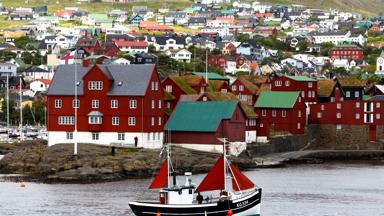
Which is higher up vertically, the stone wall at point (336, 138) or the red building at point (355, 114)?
the red building at point (355, 114)

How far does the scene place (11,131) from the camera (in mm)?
106438

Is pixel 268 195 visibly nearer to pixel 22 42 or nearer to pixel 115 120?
pixel 115 120

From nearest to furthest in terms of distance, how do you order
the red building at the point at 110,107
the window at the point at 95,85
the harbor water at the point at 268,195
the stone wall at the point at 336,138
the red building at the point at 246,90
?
1. the harbor water at the point at 268,195
2. the red building at the point at 110,107
3. the window at the point at 95,85
4. the stone wall at the point at 336,138
5. the red building at the point at 246,90

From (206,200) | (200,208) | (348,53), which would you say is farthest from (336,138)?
(348,53)

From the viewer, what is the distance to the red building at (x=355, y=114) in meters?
96.9

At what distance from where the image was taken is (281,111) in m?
94.0

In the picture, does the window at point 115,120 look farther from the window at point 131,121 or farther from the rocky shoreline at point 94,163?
the rocky shoreline at point 94,163

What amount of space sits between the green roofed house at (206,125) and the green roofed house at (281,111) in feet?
37.0

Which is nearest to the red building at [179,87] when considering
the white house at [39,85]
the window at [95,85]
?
the window at [95,85]

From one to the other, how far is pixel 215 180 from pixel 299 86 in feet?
171

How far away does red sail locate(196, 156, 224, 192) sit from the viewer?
5131 centimetres

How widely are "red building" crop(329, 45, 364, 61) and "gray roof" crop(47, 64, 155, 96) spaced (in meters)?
111

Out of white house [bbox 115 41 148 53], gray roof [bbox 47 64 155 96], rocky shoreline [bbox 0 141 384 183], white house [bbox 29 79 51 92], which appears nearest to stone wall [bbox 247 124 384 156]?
rocky shoreline [bbox 0 141 384 183]

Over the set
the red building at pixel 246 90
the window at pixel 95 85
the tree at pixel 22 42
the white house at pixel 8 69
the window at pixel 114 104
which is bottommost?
the white house at pixel 8 69
